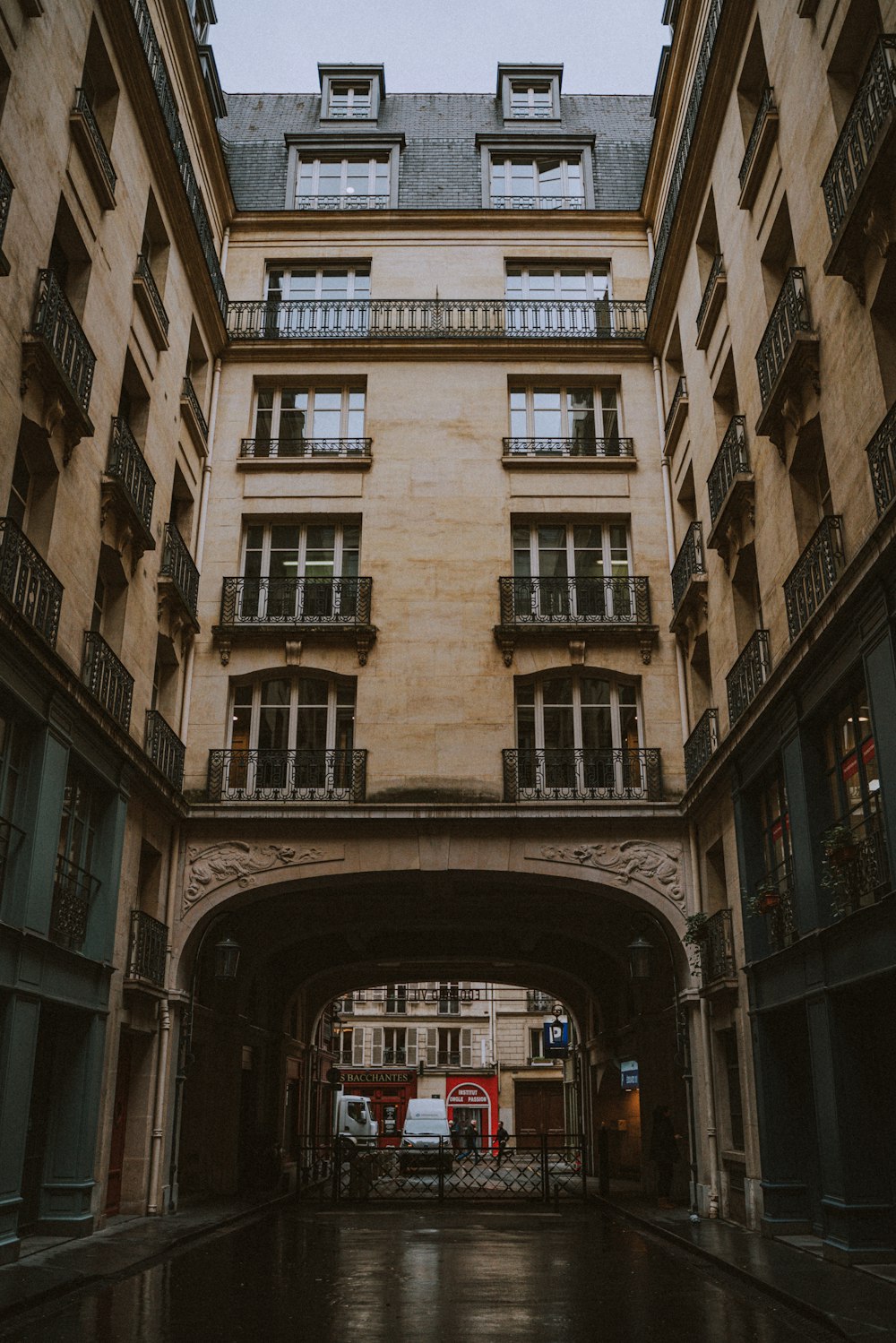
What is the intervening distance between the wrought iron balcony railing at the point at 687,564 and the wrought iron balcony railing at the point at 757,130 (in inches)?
214

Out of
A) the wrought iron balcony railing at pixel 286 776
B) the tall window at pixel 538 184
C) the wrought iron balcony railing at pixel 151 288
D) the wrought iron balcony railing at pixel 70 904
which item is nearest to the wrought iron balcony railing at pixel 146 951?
the wrought iron balcony railing at pixel 70 904

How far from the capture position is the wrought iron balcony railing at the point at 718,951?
53.6ft

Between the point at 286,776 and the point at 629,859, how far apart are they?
5974 mm

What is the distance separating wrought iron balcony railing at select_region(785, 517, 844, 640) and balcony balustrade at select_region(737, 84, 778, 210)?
595 centimetres

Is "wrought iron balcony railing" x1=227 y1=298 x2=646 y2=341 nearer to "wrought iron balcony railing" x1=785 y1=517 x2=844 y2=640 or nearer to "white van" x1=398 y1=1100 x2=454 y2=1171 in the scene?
"wrought iron balcony railing" x1=785 y1=517 x2=844 y2=640

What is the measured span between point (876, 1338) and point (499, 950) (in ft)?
66.0

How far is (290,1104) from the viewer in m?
28.7

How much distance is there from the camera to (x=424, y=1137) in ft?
95.3

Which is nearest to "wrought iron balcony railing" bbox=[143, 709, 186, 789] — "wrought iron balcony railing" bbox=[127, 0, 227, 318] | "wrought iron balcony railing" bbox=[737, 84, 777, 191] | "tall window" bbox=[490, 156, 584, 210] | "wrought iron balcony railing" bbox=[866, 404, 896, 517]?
"wrought iron balcony railing" bbox=[127, 0, 227, 318]

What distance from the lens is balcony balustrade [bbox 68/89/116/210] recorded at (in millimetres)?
14453

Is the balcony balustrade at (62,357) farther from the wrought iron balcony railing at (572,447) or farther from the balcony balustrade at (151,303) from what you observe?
the wrought iron balcony railing at (572,447)

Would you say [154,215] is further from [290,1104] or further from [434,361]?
[290,1104]

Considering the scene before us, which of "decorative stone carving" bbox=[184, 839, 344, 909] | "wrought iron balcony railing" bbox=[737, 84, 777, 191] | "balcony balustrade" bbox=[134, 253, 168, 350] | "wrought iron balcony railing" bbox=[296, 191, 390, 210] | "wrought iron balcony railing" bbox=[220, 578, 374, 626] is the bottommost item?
"decorative stone carving" bbox=[184, 839, 344, 909]

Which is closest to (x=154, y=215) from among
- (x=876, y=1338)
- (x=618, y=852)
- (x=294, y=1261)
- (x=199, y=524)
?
(x=199, y=524)
